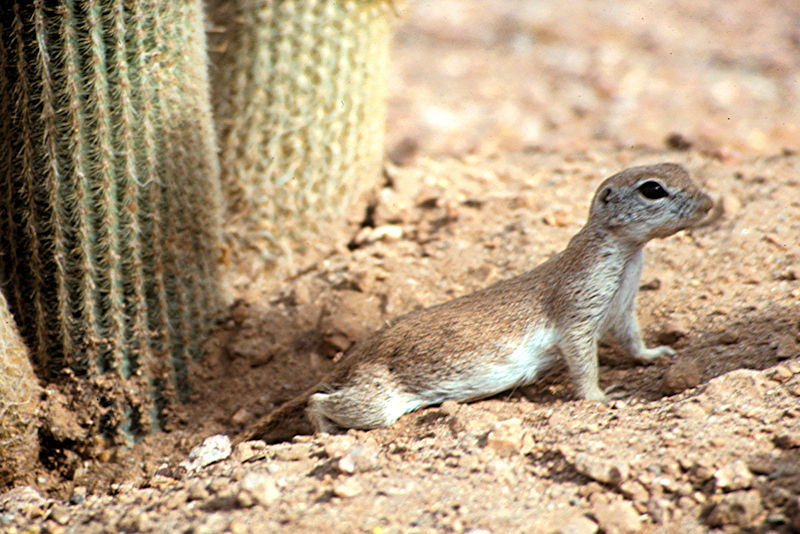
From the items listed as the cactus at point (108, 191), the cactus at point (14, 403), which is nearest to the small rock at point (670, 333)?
the cactus at point (108, 191)

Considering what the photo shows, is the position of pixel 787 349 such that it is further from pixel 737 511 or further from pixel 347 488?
pixel 347 488

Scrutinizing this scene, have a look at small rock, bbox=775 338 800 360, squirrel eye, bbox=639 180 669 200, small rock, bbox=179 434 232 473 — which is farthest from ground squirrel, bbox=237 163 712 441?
small rock, bbox=775 338 800 360

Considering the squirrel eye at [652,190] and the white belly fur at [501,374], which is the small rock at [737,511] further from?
the squirrel eye at [652,190]

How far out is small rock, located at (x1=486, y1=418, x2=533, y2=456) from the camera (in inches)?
118

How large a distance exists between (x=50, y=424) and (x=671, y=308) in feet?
10.6

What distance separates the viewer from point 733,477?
102 inches

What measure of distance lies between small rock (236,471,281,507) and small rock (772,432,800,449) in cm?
183

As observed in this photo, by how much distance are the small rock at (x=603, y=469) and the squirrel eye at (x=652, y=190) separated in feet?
4.22

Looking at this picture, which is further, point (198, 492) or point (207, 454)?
point (207, 454)

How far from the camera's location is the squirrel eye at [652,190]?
3.46m

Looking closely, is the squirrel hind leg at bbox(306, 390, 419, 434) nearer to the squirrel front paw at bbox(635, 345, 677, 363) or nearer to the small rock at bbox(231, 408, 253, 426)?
the small rock at bbox(231, 408, 253, 426)

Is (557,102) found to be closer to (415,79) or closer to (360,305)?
(415,79)

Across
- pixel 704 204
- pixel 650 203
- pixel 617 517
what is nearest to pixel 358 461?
pixel 617 517

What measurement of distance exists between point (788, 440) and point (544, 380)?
1298 mm
